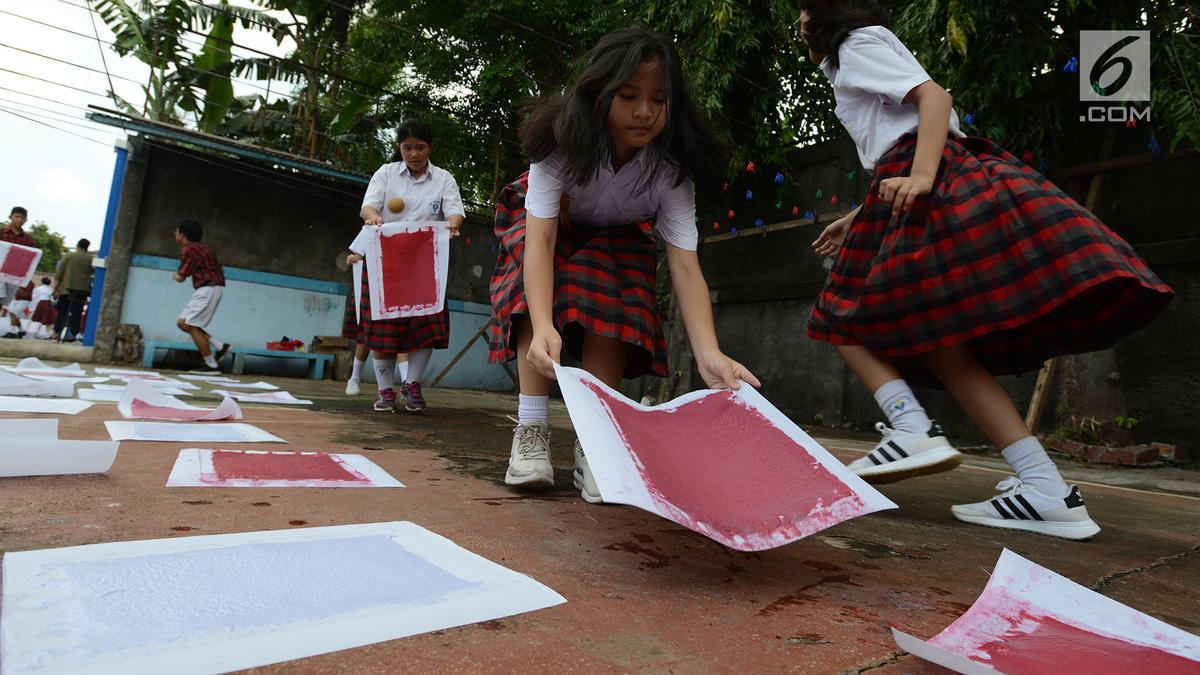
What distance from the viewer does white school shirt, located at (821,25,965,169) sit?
4.82 ft

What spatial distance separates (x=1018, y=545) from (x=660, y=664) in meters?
1.01

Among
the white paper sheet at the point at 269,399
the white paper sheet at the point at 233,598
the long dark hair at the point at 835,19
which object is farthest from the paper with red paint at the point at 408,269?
the white paper sheet at the point at 233,598

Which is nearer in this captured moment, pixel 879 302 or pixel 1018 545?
pixel 1018 545

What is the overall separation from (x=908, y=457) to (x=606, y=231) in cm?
91

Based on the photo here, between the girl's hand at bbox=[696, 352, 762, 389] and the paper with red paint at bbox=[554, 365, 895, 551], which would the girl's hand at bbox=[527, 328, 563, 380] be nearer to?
the paper with red paint at bbox=[554, 365, 895, 551]

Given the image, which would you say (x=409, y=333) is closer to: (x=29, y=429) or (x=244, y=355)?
(x=29, y=429)

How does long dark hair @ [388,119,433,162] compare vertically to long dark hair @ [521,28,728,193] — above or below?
above

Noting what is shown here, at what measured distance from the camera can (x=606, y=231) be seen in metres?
1.71

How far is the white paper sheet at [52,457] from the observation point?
1107 millimetres

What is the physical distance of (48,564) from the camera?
27.3 inches

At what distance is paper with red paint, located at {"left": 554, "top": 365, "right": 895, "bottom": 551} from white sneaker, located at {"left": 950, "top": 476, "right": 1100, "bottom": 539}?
0.65 m

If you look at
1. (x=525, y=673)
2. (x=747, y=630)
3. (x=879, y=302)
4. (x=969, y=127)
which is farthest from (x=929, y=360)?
(x=969, y=127)

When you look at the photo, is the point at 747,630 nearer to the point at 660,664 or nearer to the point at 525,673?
the point at 660,664

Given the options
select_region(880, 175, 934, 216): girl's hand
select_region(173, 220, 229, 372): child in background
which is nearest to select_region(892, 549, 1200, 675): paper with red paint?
select_region(880, 175, 934, 216): girl's hand
